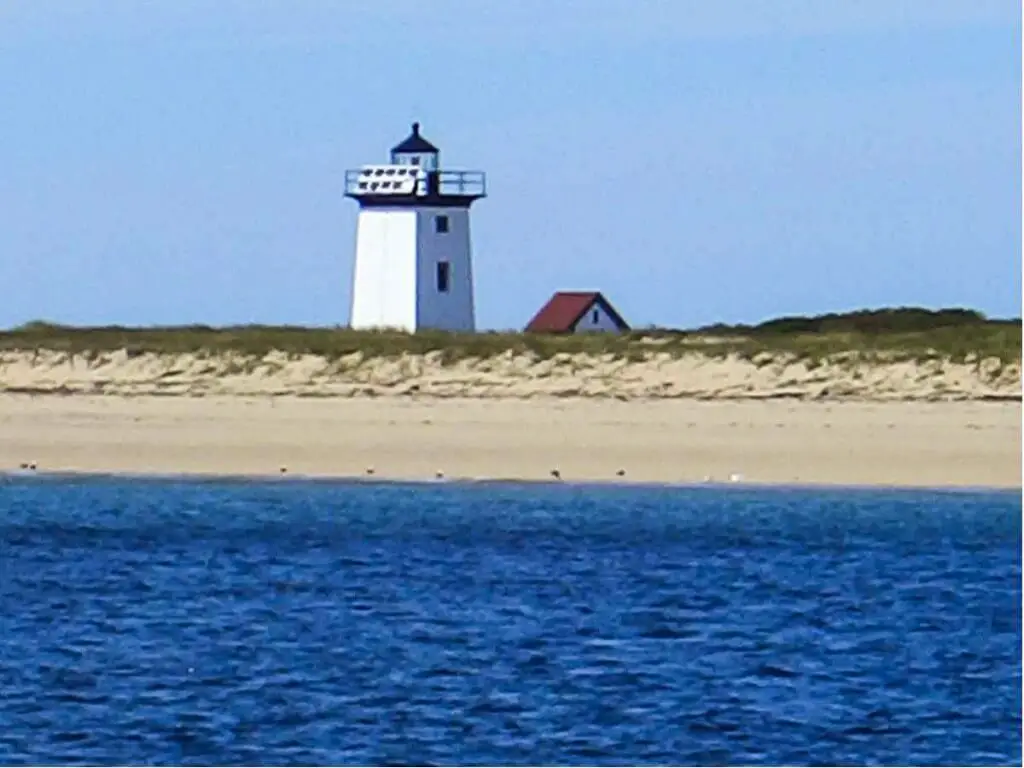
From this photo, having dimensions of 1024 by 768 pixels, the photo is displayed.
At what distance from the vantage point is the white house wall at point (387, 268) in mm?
41094

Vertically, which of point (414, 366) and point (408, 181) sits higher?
point (408, 181)

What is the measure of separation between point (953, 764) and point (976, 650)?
12.0 feet

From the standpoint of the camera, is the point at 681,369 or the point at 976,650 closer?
the point at 976,650

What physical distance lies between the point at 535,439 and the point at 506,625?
Answer: 1113 cm

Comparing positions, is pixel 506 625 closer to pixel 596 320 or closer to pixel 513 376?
pixel 513 376

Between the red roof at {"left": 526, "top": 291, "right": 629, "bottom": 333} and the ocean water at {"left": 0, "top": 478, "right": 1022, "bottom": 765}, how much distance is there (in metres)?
14.1

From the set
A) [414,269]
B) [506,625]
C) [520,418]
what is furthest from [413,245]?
[506,625]

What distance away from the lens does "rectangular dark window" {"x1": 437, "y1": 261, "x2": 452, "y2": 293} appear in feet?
136

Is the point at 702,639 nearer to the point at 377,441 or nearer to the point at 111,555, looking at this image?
the point at 111,555

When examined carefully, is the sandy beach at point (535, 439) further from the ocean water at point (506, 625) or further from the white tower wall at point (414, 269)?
the white tower wall at point (414, 269)

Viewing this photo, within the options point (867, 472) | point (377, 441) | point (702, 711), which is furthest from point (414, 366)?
point (702, 711)

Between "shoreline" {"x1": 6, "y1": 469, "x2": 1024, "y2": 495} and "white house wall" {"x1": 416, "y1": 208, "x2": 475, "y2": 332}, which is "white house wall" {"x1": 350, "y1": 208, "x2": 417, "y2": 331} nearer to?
"white house wall" {"x1": 416, "y1": 208, "x2": 475, "y2": 332}

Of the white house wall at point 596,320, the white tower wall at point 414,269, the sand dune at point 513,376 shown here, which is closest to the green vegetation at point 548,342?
the sand dune at point 513,376

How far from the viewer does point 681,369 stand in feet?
103
